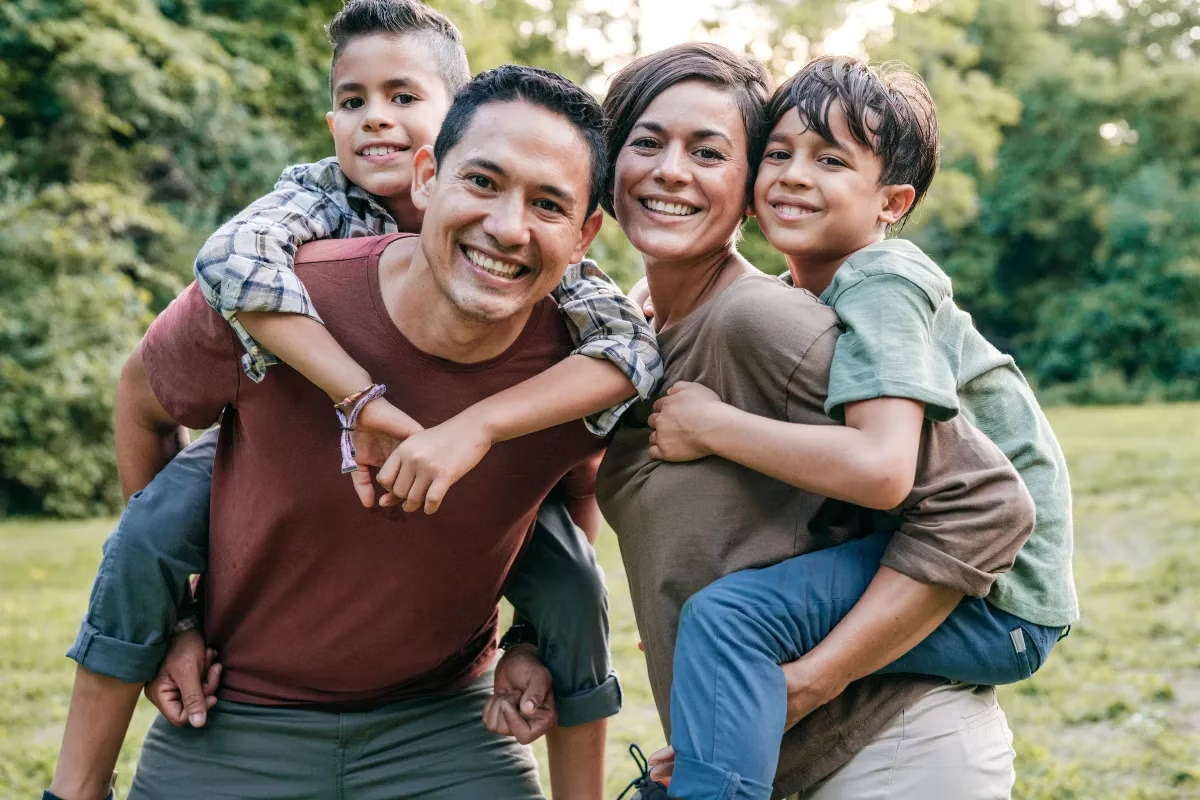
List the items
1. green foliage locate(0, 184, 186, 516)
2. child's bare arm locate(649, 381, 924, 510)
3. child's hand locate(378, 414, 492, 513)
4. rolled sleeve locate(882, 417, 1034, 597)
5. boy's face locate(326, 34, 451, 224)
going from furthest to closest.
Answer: green foliage locate(0, 184, 186, 516) → boy's face locate(326, 34, 451, 224) → child's hand locate(378, 414, 492, 513) → rolled sleeve locate(882, 417, 1034, 597) → child's bare arm locate(649, 381, 924, 510)

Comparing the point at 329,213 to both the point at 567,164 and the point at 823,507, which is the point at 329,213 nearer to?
the point at 567,164

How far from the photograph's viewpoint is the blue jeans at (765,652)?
2240 millimetres

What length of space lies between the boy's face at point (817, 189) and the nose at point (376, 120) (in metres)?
1.13

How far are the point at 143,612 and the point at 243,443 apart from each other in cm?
47

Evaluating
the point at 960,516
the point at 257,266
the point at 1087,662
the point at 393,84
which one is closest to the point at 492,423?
the point at 257,266

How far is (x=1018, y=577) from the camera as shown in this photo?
2.46 meters

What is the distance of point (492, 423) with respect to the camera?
8.20 ft

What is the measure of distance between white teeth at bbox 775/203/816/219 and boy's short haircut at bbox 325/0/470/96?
113 centimetres

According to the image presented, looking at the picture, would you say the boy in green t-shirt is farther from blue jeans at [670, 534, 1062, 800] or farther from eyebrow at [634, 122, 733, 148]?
eyebrow at [634, 122, 733, 148]

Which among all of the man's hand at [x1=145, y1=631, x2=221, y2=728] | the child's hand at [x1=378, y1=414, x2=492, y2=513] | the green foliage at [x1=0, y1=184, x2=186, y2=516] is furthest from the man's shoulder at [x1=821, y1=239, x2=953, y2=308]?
the green foliage at [x1=0, y1=184, x2=186, y2=516]

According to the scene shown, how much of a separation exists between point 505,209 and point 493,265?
0.12m

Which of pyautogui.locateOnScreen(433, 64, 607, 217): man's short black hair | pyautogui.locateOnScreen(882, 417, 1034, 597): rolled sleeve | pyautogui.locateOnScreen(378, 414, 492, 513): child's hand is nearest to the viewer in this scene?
pyautogui.locateOnScreen(882, 417, 1034, 597): rolled sleeve

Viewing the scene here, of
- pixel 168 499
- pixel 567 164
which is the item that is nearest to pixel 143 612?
pixel 168 499

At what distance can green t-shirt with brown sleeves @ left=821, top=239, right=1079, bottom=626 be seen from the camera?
2.24 m
